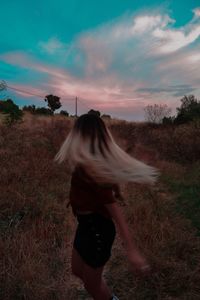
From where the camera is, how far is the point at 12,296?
3.37 meters

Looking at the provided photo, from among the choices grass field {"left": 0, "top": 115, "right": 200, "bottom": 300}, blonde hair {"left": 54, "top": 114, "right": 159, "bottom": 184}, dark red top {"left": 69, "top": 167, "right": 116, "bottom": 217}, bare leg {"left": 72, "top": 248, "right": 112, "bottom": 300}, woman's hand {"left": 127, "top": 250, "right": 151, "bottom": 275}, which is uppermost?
blonde hair {"left": 54, "top": 114, "right": 159, "bottom": 184}

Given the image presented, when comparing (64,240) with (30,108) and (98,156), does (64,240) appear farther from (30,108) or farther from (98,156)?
(30,108)

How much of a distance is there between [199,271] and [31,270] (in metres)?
1.85

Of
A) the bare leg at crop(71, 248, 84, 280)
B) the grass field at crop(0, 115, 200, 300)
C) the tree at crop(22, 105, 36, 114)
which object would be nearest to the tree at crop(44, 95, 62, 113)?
the tree at crop(22, 105, 36, 114)

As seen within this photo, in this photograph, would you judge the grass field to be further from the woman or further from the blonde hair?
the blonde hair

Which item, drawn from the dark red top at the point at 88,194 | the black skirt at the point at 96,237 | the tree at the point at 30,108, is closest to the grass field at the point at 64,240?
the black skirt at the point at 96,237

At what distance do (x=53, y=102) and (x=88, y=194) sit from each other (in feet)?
179

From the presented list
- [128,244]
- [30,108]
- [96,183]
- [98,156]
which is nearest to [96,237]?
[128,244]

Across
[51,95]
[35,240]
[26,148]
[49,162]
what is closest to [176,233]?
[35,240]

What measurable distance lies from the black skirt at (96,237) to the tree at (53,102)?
5381 centimetres

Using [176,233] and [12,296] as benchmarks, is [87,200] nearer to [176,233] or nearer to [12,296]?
[12,296]

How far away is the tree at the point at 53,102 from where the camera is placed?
55531 mm

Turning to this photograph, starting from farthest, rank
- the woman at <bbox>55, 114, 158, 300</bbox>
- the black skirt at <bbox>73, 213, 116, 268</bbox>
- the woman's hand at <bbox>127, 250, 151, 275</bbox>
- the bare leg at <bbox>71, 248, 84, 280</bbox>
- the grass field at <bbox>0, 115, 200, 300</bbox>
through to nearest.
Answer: the grass field at <bbox>0, 115, 200, 300</bbox>, the bare leg at <bbox>71, 248, 84, 280</bbox>, the black skirt at <bbox>73, 213, 116, 268</bbox>, the woman at <bbox>55, 114, 158, 300</bbox>, the woman's hand at <bbox>127, 250, 151, 275</bbox>

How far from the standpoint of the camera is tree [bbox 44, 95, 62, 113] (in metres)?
55.5
